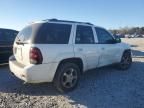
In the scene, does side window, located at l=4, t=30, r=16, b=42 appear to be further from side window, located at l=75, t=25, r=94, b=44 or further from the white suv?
side window, located at l=75, t=25, r=94, b=44

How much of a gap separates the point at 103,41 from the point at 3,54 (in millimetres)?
4398

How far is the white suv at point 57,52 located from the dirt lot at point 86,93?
477 mm

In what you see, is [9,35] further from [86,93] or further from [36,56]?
[86,93]

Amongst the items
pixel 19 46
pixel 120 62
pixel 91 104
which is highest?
pixel 19 46

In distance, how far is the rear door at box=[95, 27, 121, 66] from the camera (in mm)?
7748

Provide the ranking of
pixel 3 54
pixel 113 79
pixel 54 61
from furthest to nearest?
pixel 3 54 → pixel 113 79 → pixel 54 61

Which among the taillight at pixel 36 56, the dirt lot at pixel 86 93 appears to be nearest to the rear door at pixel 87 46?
the dirt lot at pixel 86 93

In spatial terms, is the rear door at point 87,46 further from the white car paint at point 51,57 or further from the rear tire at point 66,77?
the rear tire at point 66,77

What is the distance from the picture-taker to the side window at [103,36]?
7.74 metres

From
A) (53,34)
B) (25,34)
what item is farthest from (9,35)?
(53,34)

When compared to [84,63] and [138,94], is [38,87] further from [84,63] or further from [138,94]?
[138,94]

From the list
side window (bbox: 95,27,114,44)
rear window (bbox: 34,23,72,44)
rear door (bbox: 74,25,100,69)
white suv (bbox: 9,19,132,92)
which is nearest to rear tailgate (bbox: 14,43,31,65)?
white suv (bbox: 9,19,132,92)

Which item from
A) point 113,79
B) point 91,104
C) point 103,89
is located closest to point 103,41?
point 113,79

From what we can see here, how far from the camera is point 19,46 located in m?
6.34
